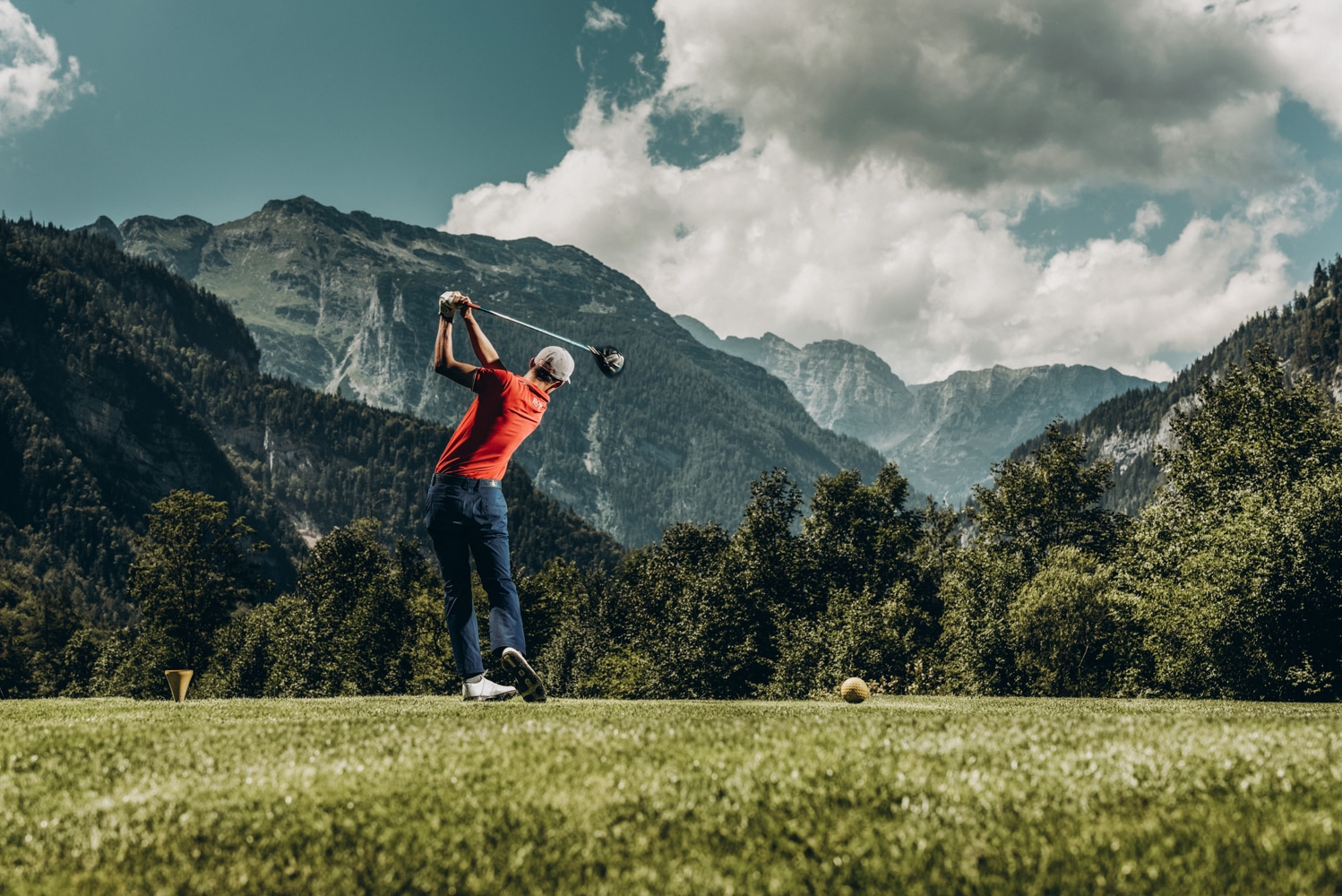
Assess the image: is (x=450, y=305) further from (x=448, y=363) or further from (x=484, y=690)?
(x=484, y=690)

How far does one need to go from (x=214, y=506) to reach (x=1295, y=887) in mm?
66237

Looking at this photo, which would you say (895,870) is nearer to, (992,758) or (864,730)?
(992,758)

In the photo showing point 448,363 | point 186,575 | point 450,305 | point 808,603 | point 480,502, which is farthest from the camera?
point 808,603

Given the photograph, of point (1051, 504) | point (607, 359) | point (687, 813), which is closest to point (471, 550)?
point (607, 359)

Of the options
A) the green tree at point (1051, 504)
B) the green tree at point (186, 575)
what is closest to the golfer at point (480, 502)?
the green tree at point (186, 575)

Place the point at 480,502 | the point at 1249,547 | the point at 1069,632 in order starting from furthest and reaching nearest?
the point at 1069,632, the point at 1249,547, the point at 480,502

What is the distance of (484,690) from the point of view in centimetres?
1220

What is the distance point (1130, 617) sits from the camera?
160 ft

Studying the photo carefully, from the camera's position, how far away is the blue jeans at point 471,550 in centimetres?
1155

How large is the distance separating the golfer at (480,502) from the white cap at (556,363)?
0.32 metres

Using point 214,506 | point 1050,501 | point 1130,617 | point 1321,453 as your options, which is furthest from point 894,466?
point 214,506

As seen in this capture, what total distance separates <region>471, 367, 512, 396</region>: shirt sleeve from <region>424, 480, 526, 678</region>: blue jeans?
113 cm

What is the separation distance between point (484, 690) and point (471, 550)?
1.81m

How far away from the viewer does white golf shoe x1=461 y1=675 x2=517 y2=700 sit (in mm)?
12188
